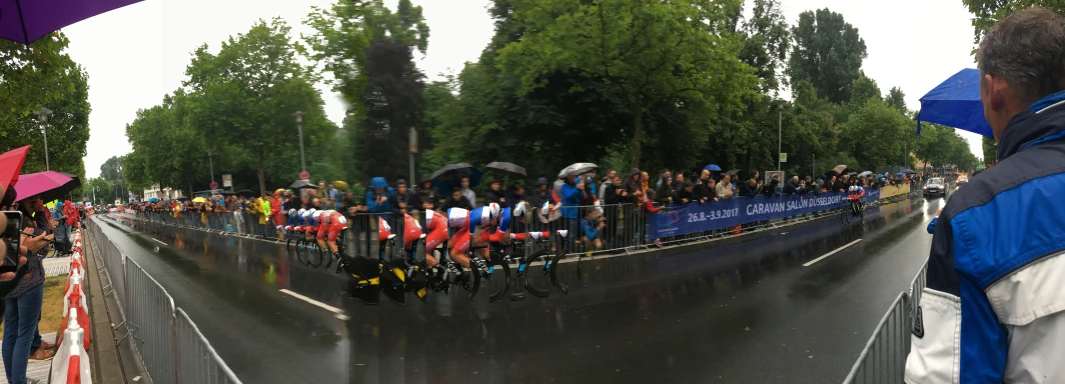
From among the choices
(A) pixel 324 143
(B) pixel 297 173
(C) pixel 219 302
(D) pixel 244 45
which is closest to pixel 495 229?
(C) pixel 219 302

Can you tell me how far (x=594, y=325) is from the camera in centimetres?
700

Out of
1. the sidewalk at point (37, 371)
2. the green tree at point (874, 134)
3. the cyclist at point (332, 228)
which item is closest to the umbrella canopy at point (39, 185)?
the sidewalk at point (37, 371)

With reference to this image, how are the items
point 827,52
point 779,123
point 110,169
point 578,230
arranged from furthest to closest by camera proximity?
1. point 110,169
2. point 827,52
3. point 779,123
4. point 578,230

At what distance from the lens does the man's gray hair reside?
1.41 m

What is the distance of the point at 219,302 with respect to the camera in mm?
9453

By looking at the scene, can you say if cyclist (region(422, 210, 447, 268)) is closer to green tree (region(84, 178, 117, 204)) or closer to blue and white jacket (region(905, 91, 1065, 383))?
blue and white jacket (region(905, 91, 1065, 383))

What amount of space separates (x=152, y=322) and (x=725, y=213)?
1421cm

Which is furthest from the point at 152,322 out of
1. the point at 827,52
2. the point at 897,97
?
the point at 897,97

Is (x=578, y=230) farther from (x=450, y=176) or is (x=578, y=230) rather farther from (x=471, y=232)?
(x=471, y=232)

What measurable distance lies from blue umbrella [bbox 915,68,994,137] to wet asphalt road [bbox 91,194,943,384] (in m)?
2.51

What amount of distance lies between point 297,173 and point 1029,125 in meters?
53.5

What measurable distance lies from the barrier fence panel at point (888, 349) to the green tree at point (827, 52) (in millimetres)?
69565

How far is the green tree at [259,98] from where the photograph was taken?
4031 cm

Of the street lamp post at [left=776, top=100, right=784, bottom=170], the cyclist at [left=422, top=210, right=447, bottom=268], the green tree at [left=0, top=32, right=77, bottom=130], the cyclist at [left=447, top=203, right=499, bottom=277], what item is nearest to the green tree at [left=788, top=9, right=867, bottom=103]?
the street lamp post at [left=776, top=100, right=784, bottom=170]
